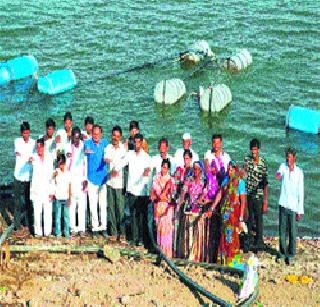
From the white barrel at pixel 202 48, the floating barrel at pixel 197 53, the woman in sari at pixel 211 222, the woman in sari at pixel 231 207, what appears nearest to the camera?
the woman in sari at pixel 231 207

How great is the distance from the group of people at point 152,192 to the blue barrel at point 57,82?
11.5 metres

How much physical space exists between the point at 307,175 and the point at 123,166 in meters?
7.97

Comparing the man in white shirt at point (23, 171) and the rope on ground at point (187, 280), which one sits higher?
the man in white shirt at point (23, 171)

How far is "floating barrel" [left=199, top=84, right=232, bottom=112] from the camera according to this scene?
26031 mm

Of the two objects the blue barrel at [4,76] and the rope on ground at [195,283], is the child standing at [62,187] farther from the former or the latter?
the blue barrel at [4,76]

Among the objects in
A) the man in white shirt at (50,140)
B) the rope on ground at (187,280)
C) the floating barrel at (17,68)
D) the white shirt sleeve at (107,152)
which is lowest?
the rope on ground at (187,280)

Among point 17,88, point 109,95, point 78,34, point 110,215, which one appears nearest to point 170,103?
point 109,95

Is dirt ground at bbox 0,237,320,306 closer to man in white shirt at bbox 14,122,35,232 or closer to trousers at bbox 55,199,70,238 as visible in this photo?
trousers at bbox 55,199,70,238

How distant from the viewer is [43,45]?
3125 centimetres

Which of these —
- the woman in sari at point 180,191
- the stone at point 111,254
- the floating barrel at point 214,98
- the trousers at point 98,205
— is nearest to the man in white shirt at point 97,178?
the trousers at point 98,205

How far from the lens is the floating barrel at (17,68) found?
2797 centimetres

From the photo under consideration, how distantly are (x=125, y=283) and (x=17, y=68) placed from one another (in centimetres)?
1538

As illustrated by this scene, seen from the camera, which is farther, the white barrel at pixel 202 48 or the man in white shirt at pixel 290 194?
the white barrel at pixel 202 48

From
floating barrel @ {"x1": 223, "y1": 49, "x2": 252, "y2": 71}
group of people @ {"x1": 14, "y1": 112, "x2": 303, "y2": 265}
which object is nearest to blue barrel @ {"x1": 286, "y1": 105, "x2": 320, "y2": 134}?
floating barrel @ {"x1": 223, "y1": 49, "x2": 252, "y2": 71}
